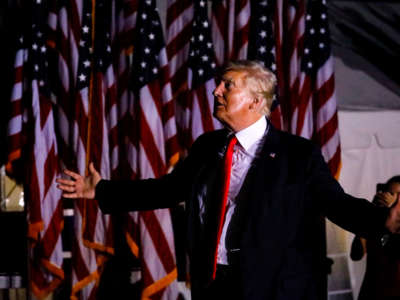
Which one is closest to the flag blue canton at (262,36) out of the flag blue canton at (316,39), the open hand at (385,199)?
the flag blue canton at (316,39)

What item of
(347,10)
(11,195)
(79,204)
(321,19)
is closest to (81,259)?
(79,204)

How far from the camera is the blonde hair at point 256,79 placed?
266cm

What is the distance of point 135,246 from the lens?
15.5 ft

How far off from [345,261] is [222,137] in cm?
330

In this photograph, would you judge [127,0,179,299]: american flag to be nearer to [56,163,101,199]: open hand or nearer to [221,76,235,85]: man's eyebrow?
[56,163,101,199]: open hand

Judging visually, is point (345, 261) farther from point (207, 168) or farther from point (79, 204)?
point (207, 168)

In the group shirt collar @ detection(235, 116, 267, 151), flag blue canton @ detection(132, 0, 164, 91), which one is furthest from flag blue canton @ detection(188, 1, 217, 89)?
shirt collar @ detection(235, 116, 267, 151)

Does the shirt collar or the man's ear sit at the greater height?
the man's ear

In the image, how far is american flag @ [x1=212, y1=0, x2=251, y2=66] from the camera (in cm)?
500

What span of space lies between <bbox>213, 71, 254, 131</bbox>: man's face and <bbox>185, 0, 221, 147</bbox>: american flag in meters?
2.13

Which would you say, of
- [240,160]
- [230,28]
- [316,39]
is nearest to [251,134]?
[240,160]

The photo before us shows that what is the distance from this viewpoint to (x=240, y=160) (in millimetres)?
2525

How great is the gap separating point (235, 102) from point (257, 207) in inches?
24.6

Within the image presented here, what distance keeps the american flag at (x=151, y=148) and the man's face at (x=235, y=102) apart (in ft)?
6.92
